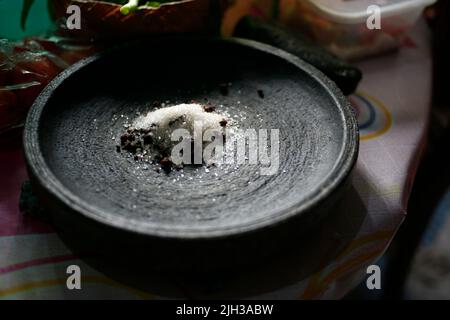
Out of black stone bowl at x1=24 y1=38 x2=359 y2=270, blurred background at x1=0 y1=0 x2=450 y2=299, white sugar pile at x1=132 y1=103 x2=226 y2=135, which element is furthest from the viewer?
blurred background at x1=0 y1=0 x2=450 y2=299

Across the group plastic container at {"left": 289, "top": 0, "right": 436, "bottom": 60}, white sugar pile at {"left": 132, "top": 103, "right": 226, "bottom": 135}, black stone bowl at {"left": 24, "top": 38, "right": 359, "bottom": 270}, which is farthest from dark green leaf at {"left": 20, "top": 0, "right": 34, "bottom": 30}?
plastic container at {"left": 289, "top": 0, "right": 436, "bottom": 60}

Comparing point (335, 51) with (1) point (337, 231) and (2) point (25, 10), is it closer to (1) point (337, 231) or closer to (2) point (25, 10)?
(1) point (337, 231)

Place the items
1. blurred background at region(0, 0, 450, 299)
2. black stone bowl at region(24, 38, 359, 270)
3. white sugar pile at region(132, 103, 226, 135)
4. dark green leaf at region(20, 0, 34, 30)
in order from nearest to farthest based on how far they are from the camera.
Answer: black stone bowl at region(24, 38, 359, 270) < white sugar pile at region(132, 103, 226, 135) < blurred background at region(0, 0, 450, 299) < dark green leaf at region(20, 0, 34, 30)

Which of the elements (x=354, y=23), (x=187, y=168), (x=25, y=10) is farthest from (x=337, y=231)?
(x=25, y=10)

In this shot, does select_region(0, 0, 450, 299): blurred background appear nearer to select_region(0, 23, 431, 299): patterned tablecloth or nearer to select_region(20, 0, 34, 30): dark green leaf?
select_region(20, 0, 34, 30): dark green leaf

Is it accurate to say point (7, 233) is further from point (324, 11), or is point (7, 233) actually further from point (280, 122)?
point (324, 11)
